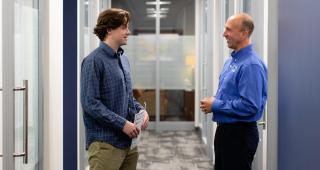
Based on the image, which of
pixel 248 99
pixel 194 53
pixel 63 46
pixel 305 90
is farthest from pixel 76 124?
pixel 194 53

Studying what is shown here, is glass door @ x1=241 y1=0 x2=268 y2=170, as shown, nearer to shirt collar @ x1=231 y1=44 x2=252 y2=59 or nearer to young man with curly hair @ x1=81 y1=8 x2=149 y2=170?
shirt collar @ x1=231 y1=44 x2=252 y2=59

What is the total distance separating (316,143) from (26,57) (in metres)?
1.65

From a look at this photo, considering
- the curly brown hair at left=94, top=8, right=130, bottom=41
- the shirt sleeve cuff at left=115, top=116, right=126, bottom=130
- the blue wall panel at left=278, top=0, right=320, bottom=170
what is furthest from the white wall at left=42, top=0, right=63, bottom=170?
the blue wall panel at left=278, top=0, right=320, bottom=170

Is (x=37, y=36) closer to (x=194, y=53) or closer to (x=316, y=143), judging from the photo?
(x=316, y=143)

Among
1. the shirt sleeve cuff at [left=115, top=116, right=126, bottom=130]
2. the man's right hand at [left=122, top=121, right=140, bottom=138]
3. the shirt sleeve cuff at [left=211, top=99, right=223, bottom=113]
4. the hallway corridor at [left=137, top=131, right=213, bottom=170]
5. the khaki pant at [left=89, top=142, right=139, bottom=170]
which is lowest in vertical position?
the hallway corridor at [left=137, top=131, right=213, bottom=170]

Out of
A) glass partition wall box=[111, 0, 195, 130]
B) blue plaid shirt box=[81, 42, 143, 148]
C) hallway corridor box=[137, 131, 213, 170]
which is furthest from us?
glass partition wall box=[111, 0, 195, 130]

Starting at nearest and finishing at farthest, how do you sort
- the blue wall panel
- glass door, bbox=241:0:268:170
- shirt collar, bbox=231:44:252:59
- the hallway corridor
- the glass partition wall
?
1. the blue wall panel
2. shirt collar, bbox=231:44:252:59
3. glass door, bbox=241:0:268:170
4. the hallway corridor
5. the glass partition wall

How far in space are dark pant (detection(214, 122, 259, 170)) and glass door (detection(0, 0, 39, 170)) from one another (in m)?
0.95

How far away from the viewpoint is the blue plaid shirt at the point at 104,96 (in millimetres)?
1757

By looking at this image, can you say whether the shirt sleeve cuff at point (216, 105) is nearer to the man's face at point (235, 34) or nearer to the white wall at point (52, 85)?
the man's face at point (235, 34)

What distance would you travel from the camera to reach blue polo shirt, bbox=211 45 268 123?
75.7 inches

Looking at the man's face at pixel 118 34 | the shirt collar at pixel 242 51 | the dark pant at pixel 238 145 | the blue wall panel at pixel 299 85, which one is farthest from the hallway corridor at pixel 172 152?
the blue wall panel at pixel 299 85

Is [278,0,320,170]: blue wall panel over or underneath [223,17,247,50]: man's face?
underneath

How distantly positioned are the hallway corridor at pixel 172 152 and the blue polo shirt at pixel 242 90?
7.18ft
